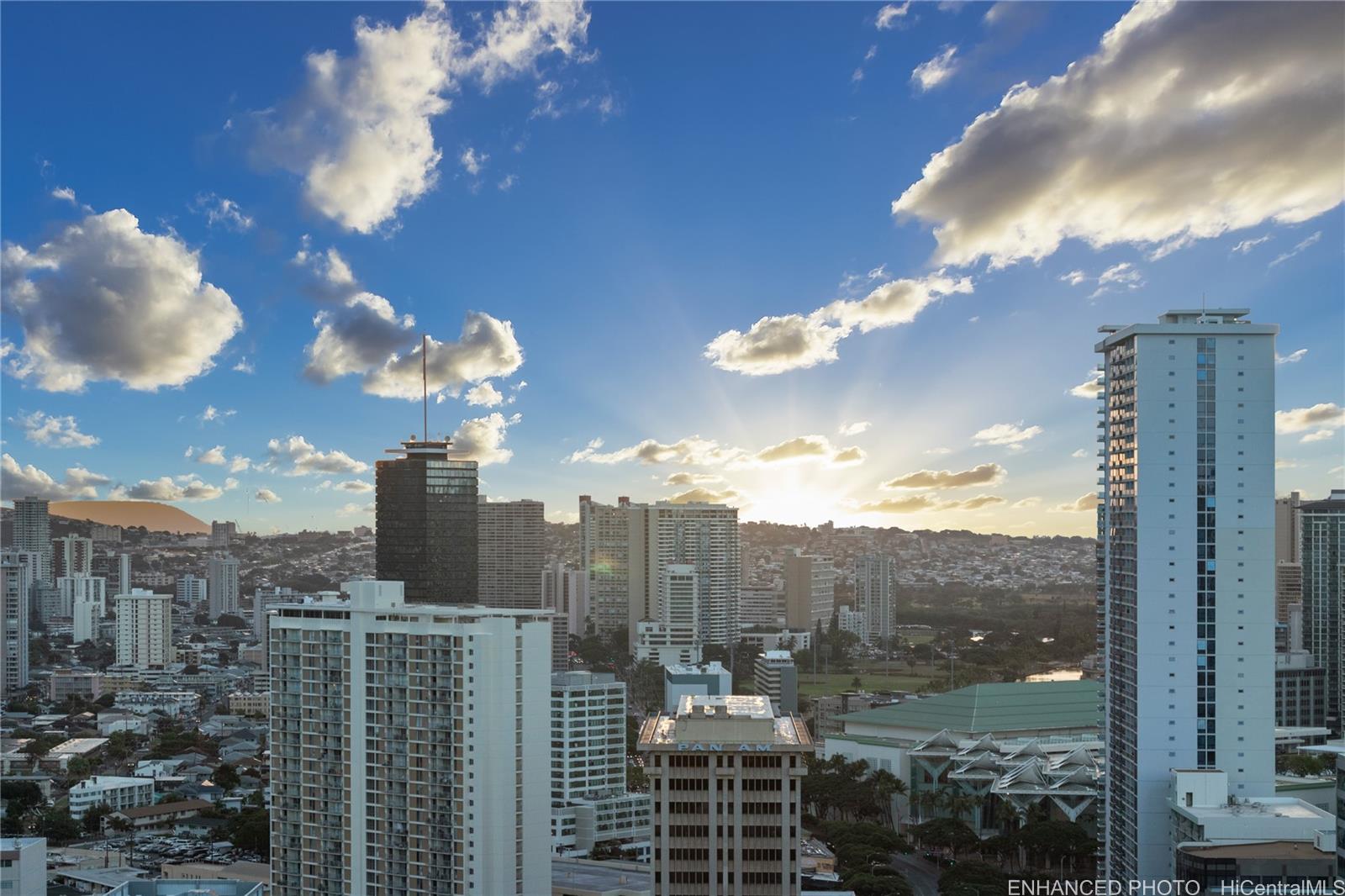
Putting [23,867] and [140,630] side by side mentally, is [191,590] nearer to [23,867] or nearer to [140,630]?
[140,630]

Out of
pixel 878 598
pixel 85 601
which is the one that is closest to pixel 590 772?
pixel 878 598

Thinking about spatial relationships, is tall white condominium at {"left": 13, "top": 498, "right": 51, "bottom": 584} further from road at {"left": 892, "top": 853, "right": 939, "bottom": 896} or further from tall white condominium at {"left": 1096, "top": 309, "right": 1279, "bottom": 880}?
tall white condominium at {"left": 1096, "top": 309, "right": 1279, "bottom": 880}

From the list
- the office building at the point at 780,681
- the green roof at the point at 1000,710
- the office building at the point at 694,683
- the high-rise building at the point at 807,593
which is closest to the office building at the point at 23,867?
the office building at the point at 694,683

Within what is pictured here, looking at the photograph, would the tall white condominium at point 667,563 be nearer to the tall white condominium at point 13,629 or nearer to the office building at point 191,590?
the office building at point 191,590

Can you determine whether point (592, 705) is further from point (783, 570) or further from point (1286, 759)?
point (783, 570)

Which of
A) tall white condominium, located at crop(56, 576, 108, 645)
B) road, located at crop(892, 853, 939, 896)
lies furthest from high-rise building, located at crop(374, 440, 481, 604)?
tall white condominium, located at crop(56, 576, 108, 645)

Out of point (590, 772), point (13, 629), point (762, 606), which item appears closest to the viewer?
point (590, 772)

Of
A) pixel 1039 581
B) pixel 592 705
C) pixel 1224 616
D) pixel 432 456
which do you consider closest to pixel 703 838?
pixel 1224 616
